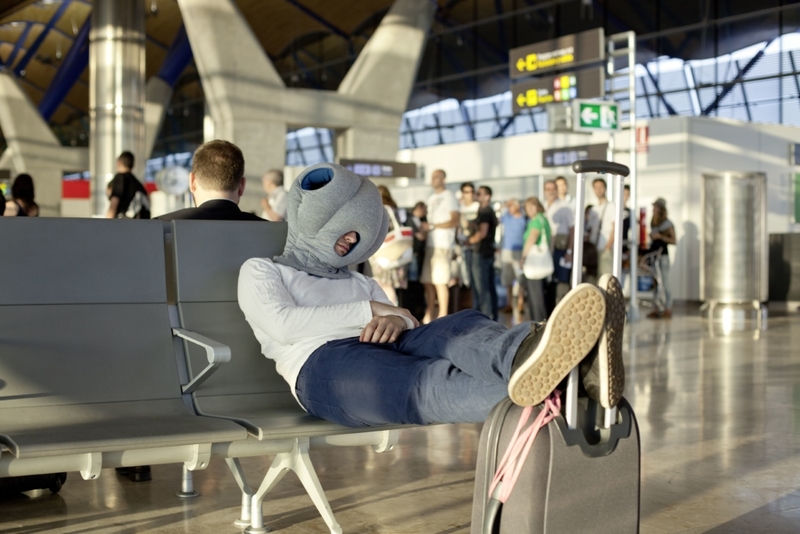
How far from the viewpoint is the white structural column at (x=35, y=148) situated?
2958cm

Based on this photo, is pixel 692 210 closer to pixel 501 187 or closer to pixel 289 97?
pixel 501 187

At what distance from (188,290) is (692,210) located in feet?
47.5

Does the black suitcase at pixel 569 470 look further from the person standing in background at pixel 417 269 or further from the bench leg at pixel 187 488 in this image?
the person standing in background at pixel 417 269

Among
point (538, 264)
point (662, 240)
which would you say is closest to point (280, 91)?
point (662, 240)

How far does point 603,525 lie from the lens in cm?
217

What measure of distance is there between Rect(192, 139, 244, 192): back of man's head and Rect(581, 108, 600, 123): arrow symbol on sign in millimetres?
9473

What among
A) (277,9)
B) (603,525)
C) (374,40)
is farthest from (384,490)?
(277,9)

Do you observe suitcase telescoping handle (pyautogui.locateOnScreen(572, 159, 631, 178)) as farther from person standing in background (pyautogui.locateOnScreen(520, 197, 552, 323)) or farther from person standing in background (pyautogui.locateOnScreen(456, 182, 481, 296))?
person standing in background (pyautogui.locateOnScreen(456, 182, 481, 296))

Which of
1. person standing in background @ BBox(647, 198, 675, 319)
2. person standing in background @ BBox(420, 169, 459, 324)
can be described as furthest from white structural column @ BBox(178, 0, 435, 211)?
person standing in background @ BBox(420, 169, 459, 324)

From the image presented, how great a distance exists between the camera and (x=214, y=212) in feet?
11.7

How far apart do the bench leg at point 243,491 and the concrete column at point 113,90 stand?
1534 centimetres

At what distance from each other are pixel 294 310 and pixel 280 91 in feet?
48.7

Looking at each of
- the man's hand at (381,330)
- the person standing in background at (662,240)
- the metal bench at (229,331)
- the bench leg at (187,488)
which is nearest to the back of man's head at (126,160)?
the bench leg at (187,488)

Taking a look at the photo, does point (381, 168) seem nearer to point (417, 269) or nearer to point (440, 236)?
point (417, 269)
